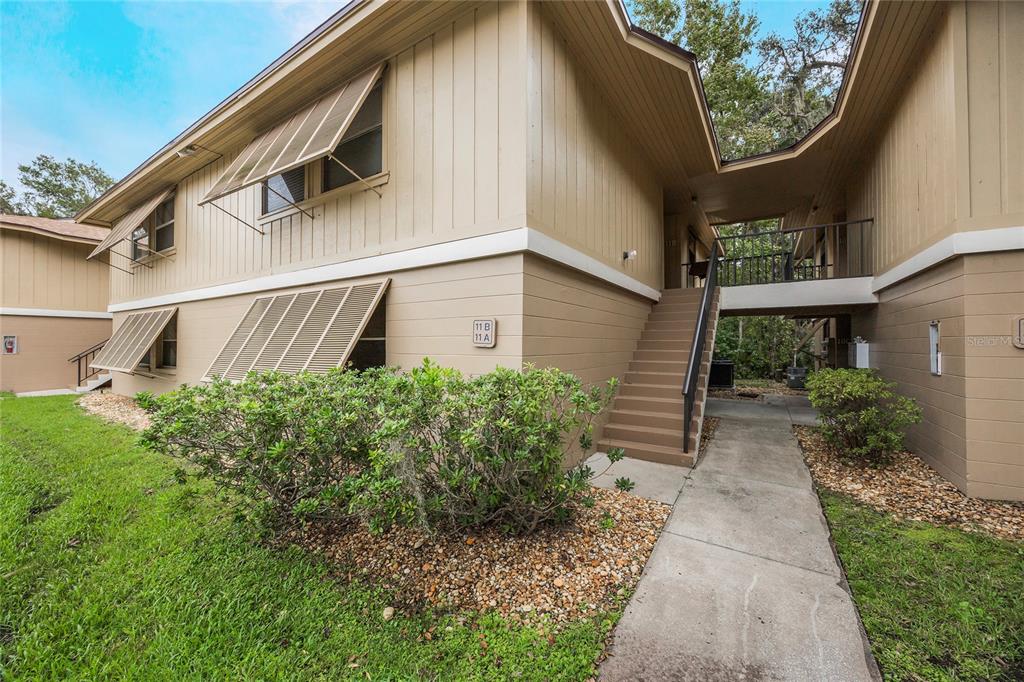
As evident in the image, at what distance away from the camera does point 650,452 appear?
4797 mm

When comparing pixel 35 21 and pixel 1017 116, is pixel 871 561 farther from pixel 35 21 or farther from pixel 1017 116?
pixel 35 21

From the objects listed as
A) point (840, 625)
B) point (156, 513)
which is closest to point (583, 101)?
point (840, 625)

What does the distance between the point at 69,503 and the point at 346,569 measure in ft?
10.3

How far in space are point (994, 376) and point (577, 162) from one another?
15.9 feet

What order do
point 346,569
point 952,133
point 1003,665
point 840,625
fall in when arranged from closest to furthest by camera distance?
1. point 1003,665
2. point 840,625
3. point 346,569
4. point 952,133

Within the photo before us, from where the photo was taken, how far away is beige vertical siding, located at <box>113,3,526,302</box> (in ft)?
12.6

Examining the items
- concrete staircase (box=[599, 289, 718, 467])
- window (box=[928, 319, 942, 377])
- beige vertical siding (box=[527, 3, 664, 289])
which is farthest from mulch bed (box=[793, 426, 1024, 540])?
beige vertical siding (box=[527, 3, 664, 289])

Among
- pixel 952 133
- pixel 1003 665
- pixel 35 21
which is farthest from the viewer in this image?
pixel 35 21

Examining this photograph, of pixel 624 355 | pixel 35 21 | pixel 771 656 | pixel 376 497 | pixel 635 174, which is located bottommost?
pixel 771 656

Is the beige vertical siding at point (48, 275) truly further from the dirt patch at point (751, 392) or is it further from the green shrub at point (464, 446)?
the dirt patch at point (751, 392)

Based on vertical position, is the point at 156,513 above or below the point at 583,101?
below

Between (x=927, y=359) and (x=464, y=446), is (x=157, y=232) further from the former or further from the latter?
(x=927, y=359)

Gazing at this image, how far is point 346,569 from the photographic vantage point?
8.55ft

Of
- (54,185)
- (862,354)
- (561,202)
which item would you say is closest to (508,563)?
(561,202)
